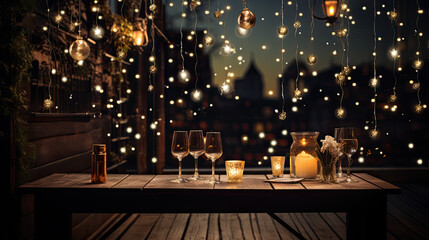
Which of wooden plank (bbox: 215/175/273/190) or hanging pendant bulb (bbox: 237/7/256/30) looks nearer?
wooden plank (bbox: 215/175/273/190)

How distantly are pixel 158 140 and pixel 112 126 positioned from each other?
89cm

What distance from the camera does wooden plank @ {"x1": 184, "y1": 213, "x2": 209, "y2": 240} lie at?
3459 millimetres

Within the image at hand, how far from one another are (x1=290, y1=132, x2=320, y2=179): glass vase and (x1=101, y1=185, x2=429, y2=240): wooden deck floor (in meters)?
1.43

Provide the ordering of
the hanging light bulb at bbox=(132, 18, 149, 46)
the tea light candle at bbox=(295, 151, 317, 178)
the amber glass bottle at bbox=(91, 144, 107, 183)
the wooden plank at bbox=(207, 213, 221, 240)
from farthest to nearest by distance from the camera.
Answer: the hanging light bulb at bbox=(132, 18, 149, 46), the wooden plank at bbox=(207, 213, 221, 240), the tea light candle at bbox=(295, 151, 317, 178), the amber glass bottle at bbox=(91, 144, 107, 183)

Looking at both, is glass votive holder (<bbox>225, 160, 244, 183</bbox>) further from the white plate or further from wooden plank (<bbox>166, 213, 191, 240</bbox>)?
wooden plank (<bbox>166, 213, 191, 240</bbox>)

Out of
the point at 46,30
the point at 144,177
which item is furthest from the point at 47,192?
the point at 46,30

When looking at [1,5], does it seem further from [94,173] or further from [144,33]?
[144,33]

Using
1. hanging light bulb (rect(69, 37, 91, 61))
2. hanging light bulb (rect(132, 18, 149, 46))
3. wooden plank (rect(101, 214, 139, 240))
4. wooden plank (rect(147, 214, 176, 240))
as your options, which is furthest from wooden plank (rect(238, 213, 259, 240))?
hanging light bulb (rect(132, 18, 149, 46))

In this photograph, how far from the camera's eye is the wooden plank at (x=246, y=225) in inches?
137

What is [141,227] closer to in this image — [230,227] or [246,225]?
[230,227]

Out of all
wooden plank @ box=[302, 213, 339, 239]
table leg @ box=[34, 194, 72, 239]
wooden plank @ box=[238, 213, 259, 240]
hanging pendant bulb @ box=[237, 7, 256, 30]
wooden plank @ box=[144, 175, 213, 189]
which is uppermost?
hanging pendant bulb @ box=[237, 7, 256, 30]

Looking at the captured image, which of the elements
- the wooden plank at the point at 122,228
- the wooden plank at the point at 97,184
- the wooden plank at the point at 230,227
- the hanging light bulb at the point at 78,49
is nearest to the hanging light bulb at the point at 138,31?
the hanging light bulb at the point at 78,49

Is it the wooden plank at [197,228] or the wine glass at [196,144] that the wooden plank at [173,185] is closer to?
the wine glass at [196,144]

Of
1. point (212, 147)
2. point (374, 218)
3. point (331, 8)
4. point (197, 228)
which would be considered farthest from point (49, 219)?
point (331, 8)
